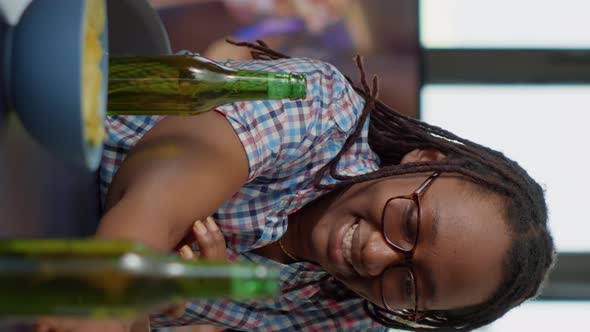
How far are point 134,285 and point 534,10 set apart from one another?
2733 millimetres

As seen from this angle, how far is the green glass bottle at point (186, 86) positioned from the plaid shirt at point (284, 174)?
13cm

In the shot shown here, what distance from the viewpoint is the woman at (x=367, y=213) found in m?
1.03

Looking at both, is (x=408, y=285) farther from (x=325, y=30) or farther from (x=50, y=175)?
(x=325, y=30)

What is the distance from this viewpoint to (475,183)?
1102mm

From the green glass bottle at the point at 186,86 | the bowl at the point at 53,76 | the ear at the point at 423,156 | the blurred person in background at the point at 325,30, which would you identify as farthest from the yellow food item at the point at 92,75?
the blurred person in background at the point at 325,30

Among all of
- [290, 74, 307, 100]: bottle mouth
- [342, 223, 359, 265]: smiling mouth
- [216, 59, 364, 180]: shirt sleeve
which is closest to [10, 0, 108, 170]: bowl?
[290, 74, 307, 100]: bottle mouth

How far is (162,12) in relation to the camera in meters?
2.70

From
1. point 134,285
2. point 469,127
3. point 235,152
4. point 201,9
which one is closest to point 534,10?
point 469,127

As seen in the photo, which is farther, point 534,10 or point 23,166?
point 534,10

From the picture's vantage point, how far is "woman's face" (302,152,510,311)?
3.51 feet

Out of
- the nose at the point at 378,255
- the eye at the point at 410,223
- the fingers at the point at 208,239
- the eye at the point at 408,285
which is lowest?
the eye at the point at 408,285

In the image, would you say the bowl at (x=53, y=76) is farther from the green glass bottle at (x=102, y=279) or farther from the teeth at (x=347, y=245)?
the teeth at (x=347, y=245)

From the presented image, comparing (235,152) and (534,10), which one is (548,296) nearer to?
(534,10)

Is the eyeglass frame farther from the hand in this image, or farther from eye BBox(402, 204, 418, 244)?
the hand
